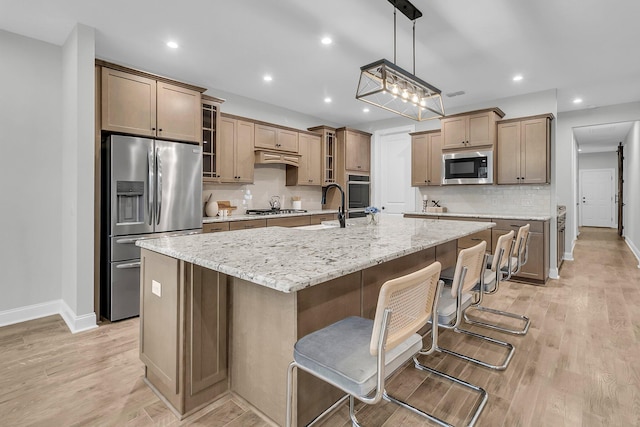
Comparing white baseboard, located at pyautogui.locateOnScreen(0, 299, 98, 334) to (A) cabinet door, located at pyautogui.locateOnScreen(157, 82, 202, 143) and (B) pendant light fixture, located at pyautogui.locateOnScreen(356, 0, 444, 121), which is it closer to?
(A) cabinet door, located at pyautogui.locateOnScreen(157, 82, 202, 143)

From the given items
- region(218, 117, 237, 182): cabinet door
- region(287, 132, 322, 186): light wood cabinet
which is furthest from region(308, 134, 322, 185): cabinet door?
region(218, 117, 237, 182): cabinet door

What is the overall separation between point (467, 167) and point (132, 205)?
4495 mm

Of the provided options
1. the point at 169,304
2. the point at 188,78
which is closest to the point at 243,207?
the point at 188,78

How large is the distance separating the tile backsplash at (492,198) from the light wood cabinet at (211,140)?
3562 mm

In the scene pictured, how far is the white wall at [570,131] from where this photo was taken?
5266 millimetres

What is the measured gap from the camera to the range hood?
4940mm

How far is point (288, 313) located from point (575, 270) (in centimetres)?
555

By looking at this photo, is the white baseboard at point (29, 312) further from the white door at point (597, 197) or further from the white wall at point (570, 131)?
the white door at point (597, 197)

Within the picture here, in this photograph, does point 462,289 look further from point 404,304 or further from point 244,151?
point 244,151

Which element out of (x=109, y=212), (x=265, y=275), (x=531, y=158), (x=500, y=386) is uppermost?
(x=531, y=158)

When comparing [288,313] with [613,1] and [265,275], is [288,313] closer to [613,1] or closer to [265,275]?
[265,275]

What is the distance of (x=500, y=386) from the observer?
2043mm

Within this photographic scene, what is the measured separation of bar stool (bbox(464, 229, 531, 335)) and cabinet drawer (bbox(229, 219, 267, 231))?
2.73 m

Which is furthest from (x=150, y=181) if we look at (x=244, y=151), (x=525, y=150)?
(x=525, y=150)
